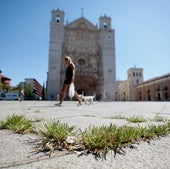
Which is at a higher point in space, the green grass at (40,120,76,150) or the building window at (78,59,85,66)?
the building window at (78,59,85,66)

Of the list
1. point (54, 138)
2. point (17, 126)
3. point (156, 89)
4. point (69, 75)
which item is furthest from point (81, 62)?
point (54, 138)

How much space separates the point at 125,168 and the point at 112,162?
0.08m

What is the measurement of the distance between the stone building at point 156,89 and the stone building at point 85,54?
79.1 ft

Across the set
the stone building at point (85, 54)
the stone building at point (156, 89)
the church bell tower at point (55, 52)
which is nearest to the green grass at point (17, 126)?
the church bell tower at point (55, 52)

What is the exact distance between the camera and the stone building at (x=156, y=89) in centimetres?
5216

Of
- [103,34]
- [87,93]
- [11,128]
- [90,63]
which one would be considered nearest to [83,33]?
[103,34]

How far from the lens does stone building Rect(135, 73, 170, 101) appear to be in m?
52.2

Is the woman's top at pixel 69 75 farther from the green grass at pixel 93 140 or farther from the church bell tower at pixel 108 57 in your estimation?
the church bell tower at pixel 108 57

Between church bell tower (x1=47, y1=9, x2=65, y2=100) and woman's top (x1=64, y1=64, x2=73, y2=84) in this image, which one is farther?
church bell tower (x1=47, y1=9, x2=65, y2=100)

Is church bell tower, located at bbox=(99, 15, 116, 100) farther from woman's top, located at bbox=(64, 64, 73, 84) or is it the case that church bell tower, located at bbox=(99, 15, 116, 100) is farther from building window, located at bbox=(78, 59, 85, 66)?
woman's top, located at bbox=(64, 64, 73, 84)

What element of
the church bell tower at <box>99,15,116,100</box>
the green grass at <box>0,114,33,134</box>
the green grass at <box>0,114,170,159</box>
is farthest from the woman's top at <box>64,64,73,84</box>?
the church bell tower at <box>99,15,116,100</box>

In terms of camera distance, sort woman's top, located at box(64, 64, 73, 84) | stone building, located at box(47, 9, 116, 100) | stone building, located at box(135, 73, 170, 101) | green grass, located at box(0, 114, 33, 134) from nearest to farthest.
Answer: green grass, located at box(0, 114, 33, 134) → woman's top, located at box(64, 64, 73, 84) → stone building, located at box(47, 9, 116, 100) → stone building, located at box(135, 73, 170, 101)

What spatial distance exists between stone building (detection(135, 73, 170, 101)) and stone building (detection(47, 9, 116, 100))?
24118mm

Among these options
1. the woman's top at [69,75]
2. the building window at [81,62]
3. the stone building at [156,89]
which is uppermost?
the building window at [81,62]
